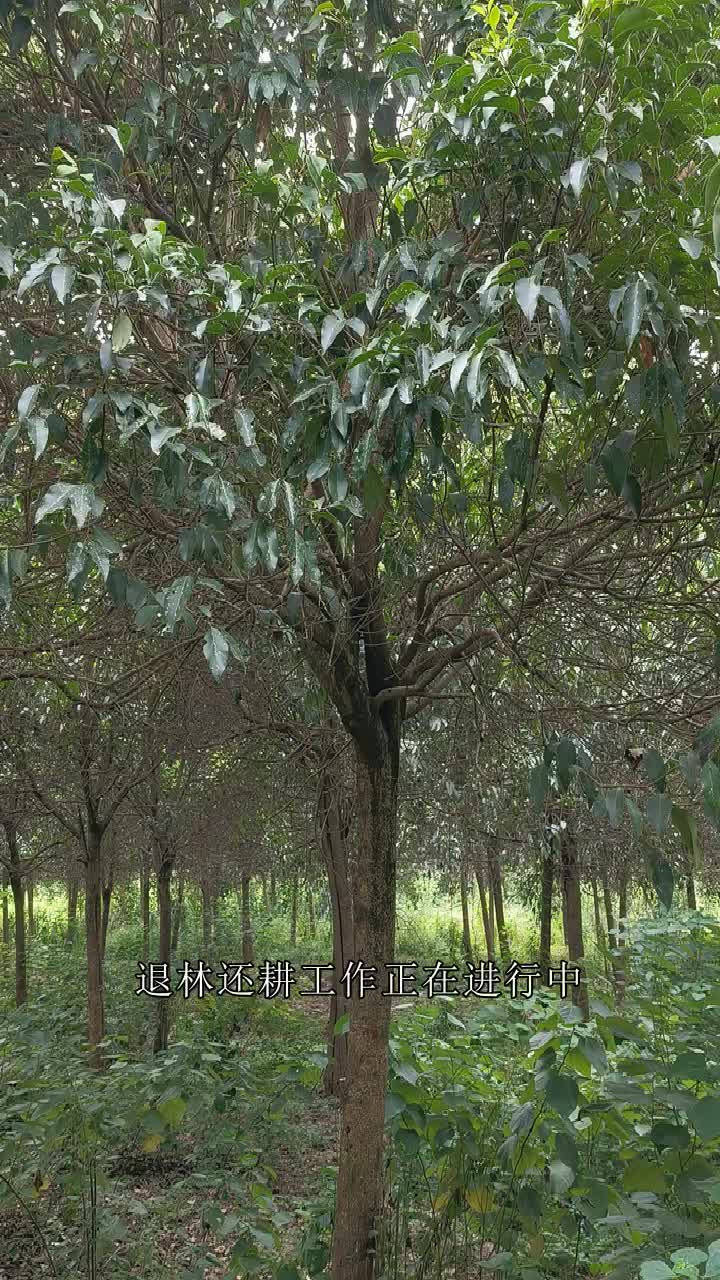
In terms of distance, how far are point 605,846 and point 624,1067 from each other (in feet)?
19.9

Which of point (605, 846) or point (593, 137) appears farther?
point (605, 846)

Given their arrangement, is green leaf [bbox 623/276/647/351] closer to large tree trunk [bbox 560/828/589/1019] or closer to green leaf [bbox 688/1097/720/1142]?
green leaf [bbox 688/1097/720/1142]

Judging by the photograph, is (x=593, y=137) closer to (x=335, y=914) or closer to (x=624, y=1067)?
(x=624, y=1067)

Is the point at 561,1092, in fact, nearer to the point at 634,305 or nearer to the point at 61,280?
the point at 634,305

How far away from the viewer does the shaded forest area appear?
209 cm

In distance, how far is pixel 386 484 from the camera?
290cm

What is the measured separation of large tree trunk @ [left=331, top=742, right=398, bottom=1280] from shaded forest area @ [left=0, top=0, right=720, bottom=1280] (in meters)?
0.02

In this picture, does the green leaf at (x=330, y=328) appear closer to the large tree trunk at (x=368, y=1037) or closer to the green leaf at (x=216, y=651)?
the green leaf at (x=216, y=651)

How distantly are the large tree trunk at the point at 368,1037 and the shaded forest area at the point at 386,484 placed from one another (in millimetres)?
17

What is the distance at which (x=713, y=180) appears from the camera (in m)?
1.47

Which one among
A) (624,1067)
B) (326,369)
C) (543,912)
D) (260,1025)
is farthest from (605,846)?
(326,369)

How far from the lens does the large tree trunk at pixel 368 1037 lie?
3289 millimetres

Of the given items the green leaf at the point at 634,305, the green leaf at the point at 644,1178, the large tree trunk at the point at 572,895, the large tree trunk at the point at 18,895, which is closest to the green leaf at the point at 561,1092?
the green leaf at the point at 644,1178

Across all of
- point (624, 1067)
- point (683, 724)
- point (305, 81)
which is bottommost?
point (624, 1067)
